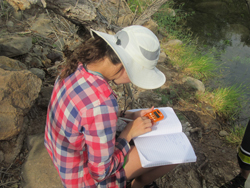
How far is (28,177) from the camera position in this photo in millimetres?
1600

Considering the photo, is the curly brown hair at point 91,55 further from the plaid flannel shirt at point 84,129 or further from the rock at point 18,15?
the rock at point 18,15

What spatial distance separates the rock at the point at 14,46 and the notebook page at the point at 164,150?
1.98m

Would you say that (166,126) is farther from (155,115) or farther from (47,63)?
(47,63)

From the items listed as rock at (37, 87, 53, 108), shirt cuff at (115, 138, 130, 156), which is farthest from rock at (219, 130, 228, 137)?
rock at (37, 87, 53, 108)

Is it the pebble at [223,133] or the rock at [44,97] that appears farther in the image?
the pebble at [223,133]

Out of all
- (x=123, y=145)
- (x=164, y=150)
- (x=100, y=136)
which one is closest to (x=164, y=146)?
(x=164, y=150)

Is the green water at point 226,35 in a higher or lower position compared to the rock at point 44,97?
lower

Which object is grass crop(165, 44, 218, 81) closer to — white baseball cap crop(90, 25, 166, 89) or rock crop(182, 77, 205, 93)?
rock crop(182, 77, 205, 93)

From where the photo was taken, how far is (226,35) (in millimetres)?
5598

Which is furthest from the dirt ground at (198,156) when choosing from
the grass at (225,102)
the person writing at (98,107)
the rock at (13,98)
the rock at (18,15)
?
the rock at (18,15)

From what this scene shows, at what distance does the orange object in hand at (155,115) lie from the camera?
1.49 metres

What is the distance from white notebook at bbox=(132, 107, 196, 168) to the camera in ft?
4.33

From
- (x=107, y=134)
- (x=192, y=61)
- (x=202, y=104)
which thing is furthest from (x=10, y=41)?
(x=192, y=61)

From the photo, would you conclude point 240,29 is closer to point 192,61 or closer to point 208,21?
point 208,21
